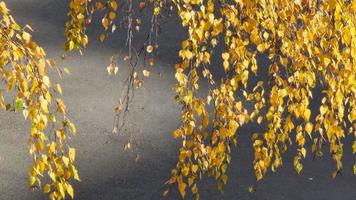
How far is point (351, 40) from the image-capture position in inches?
88.4

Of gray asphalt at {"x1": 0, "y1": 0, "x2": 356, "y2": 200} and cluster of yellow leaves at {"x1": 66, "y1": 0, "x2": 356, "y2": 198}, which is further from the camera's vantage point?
gray asphalt at {"x1": 0, "y1": 0, "x2": 356, "y2": 200}

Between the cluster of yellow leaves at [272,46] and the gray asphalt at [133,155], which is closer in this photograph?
the cluster of yellow leaves at [272,46]

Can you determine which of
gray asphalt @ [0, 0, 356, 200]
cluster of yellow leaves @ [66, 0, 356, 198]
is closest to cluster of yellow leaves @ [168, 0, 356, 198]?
cluster of yellow leaves @ [66, 0, 356, 198]

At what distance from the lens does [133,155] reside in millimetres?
4766

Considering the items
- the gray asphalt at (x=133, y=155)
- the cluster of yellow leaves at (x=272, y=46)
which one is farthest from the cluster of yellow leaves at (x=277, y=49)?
the gray asphalt at (x=133, y=155)

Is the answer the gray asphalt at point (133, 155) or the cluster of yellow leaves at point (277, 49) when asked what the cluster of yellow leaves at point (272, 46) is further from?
the gray asphalt at point (133, 155)

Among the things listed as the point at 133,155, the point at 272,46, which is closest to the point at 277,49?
the point at 272,46

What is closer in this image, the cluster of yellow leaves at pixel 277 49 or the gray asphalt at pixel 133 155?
the cluster of yellow leaves at pixel 277 49

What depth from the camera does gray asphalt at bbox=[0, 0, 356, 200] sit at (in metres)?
4.42

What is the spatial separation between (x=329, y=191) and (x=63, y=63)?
2350 mm

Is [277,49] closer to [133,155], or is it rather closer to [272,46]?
[272,46]

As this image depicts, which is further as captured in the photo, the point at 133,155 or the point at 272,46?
the point at 133,155

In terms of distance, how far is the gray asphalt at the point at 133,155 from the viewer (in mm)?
4422

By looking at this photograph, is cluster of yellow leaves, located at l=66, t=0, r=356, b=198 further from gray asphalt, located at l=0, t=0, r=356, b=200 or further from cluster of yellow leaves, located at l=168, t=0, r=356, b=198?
gray asphalt, located at l=0, t=0, r=356, b=200
